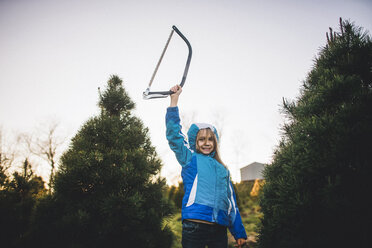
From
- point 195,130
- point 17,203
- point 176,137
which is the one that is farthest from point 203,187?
point 17,203

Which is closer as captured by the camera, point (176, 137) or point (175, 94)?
point (176, 137)

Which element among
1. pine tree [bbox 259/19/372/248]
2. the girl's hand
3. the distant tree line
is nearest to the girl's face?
the girl's hand

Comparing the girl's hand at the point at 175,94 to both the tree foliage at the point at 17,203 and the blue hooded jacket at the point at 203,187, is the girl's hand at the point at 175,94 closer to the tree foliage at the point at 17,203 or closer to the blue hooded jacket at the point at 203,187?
the blue hooded jacket at the point at 203,187

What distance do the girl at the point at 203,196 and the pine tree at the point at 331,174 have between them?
430 millimetres

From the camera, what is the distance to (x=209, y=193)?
2.06 meters

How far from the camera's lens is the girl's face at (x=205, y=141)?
2506 millimetres

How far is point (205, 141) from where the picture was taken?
8.31 ft

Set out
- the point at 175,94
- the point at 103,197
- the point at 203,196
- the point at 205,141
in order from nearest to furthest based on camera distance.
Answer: the point at 203,196, the point at 175,94, the point at 205,141, the point at 103,197

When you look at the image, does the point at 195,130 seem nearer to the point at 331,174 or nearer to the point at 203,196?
the point at 203,196

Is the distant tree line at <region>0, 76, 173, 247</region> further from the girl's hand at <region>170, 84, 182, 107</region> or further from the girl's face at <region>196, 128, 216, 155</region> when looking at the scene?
the girl's hand at <region>170, 84, 182, 107</region>

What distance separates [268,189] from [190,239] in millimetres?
1241

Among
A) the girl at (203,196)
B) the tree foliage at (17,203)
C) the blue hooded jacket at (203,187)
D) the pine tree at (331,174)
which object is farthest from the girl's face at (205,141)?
the tree foliage at (17,203)

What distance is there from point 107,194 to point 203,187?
2828 mm

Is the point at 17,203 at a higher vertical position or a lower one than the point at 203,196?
lower
